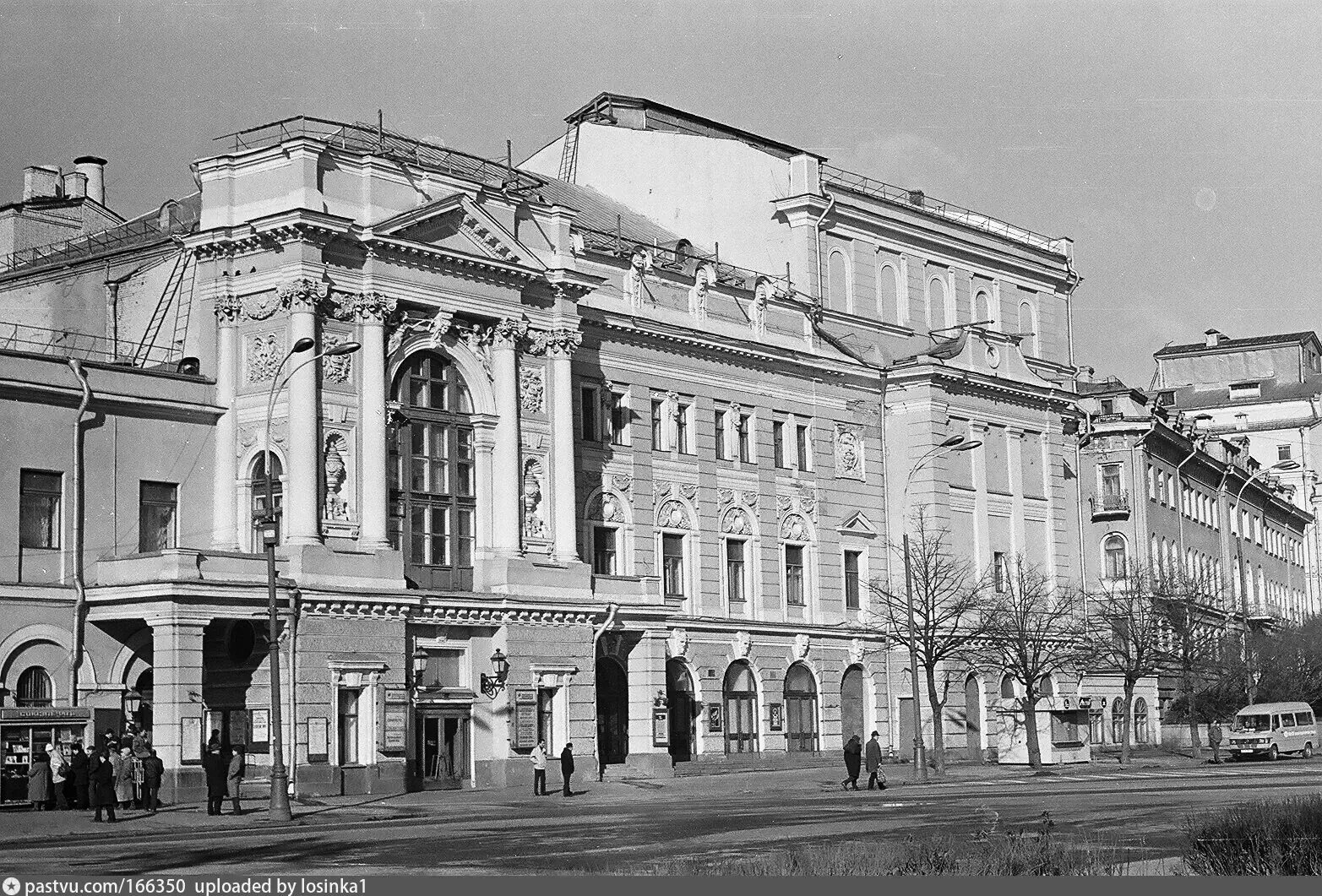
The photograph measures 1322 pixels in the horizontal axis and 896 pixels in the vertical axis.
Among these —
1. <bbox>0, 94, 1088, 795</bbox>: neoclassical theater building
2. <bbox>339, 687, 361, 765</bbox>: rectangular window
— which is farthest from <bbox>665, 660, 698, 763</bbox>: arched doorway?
<bbox>339, 687, 361, 765</bbox>: rectangular window

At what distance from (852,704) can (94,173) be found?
31.4m

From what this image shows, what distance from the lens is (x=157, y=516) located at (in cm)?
4788

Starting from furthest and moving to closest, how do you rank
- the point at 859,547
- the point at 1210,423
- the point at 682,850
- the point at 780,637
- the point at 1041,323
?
1. the point at 1210,423
2. the point at 1041,323
3. the point at 859,547
4. the point at 780,637
5. the point at 682,850

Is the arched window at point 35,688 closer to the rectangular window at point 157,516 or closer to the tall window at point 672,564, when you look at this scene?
the rectangular window at point 157,516

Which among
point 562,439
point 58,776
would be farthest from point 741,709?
point 58,776

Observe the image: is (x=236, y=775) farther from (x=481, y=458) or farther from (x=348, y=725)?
(x=481, y=458)

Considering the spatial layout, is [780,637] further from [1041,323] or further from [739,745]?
[1041,323]

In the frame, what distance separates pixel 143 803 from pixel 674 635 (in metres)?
22.1

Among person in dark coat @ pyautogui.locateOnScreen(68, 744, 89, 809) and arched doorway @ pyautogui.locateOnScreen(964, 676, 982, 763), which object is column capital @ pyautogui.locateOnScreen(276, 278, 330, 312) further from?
arched doorway @ pyautogui.locateOnScreen(964, 676, 982, 763)

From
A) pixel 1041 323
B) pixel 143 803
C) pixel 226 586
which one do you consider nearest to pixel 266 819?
pixel 143 803

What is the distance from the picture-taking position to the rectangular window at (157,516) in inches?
1868

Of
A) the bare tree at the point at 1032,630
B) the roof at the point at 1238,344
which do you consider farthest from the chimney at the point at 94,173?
the roof at the point at 1238,344

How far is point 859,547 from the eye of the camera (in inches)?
2736

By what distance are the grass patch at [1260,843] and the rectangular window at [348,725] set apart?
90.4 feet
